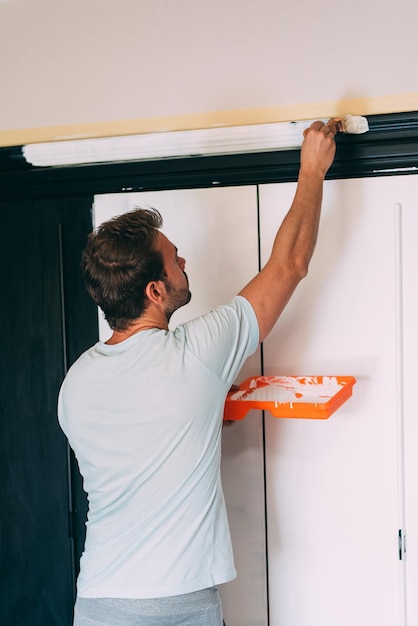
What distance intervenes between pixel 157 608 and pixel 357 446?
0.60 meters

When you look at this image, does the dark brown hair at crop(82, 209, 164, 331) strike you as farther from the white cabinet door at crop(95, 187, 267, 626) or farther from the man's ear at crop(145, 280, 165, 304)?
the white cabinet door at crop(95, 187, 267, 626)

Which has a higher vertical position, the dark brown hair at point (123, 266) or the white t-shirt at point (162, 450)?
the dark brown hair at point (123, 266)

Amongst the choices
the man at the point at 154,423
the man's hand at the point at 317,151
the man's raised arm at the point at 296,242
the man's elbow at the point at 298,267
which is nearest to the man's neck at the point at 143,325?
the man at the point at 154,423


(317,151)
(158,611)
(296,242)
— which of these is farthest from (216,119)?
(158,611)

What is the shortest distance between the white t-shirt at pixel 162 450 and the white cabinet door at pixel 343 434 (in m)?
0.35

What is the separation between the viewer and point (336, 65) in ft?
4.88

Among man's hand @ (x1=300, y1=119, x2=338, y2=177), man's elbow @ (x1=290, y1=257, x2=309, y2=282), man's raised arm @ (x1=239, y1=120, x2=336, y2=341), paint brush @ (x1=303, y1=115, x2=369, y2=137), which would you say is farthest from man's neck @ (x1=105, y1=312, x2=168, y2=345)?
paint brush @ (x1=303, y1=115, x2=369, y2=137)

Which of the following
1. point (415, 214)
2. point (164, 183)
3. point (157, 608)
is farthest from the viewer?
point (164, 183)

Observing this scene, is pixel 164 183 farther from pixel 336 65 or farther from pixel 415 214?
pixel 415 214

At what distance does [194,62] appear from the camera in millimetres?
1603

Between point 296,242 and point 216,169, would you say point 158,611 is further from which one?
point 216,169

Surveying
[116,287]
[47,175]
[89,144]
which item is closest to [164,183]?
[89,144]

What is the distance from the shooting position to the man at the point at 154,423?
1196 mm

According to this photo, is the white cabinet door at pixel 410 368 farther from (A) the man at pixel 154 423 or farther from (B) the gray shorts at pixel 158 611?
(B) the gray shorts at pixel 158 611
